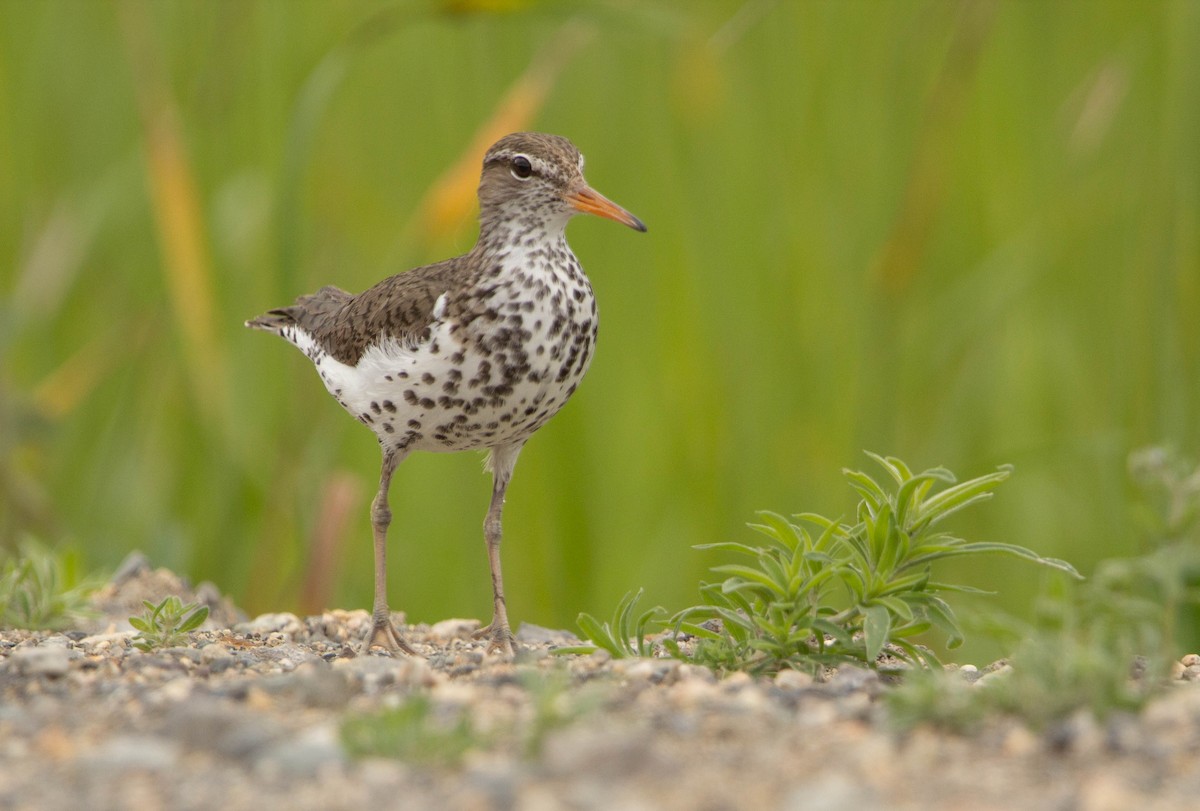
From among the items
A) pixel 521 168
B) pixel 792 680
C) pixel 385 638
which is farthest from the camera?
pixel 521 168

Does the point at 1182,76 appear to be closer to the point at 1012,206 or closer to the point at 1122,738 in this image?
the point at 1012,206

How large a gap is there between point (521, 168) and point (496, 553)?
5.77 feet

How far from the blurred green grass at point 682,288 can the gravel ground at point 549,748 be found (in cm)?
374

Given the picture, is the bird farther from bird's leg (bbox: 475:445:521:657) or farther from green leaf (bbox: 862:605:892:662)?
green leaf (bbox: 862:605:892:662)

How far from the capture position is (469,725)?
3.72 meters

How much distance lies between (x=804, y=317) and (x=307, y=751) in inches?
213

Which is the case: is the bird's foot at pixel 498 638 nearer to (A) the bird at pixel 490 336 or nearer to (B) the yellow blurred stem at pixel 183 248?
(A) the bird at pixel 490 336

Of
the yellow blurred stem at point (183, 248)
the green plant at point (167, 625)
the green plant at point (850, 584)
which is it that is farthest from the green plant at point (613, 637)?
the yellow blurred stem at point (183, 248)

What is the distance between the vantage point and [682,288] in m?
8.65

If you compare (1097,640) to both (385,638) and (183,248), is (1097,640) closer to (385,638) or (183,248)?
(385,638)

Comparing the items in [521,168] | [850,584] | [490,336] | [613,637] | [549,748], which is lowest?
[549,748]

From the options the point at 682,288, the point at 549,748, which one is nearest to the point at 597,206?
the point at 682,288

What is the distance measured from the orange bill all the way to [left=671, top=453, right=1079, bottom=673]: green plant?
189cm

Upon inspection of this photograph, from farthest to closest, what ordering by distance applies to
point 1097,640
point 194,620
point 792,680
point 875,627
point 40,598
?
1. point 40,598
2. point 194,620
3. point 792,680
4. point 875,627
5. point 1097,640
